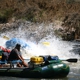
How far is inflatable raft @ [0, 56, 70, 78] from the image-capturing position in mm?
14477

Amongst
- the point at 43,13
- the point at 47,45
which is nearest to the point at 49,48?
the point at 47,45

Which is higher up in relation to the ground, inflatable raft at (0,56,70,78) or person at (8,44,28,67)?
person at (8,44,28,67)

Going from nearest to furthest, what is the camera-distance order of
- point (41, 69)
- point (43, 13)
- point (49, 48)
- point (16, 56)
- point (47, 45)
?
point (41, 69) → point (16, 56) → point (49, 48) → point (47, 45) → point (43, 13)

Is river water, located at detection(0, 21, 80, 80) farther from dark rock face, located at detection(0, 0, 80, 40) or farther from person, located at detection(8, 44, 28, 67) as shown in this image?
person, located at detection(8, 44, 28, 67)

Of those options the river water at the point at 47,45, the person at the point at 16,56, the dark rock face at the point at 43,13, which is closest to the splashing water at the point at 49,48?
the river water at the point at 47,45

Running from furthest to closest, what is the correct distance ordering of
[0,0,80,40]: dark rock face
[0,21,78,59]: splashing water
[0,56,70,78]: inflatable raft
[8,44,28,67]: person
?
1. [0,0,80,40]: dark rock face
2. [0,21,78,59]: splashing water
3. [8,44,28,67]: person
4. [0,56,70,78]: inflatable raft

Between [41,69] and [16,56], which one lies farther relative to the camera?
[16,56]

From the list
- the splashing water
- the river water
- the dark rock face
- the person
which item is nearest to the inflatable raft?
the person

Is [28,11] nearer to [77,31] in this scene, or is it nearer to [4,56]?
[77,31]

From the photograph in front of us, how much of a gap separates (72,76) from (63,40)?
43.4 ft

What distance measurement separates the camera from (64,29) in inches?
1233

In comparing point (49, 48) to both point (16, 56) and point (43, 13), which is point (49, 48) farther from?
point (43, 13)

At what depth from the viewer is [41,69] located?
570 inches

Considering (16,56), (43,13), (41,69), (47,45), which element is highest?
(43,13)
